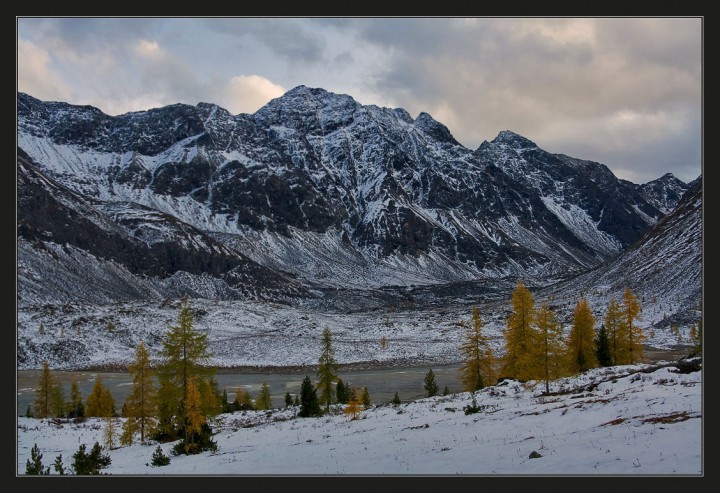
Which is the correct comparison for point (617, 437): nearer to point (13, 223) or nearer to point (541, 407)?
point (541, 407)

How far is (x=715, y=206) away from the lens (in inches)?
709

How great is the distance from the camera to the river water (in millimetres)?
61094

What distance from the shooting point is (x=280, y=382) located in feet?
249

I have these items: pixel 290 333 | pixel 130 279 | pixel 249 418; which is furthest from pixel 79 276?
pixel 249 418

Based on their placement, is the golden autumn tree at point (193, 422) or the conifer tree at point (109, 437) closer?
the golden autumn tree at point (193, 422)

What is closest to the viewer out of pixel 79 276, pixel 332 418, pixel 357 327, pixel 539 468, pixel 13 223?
pixel 539 468

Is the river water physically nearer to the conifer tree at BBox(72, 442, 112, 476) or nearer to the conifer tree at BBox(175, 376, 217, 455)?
the conifer tree at BBox(175, 376, 217, 455)

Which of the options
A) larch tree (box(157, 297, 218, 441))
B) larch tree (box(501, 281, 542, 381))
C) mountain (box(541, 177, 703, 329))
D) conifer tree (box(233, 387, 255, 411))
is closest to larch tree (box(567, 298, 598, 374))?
larch tree (box(501, 281, 542, 381))

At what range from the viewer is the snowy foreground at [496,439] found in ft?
51.7

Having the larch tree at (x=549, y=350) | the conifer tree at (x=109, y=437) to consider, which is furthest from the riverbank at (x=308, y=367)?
the larch tree at (x=549, y=350)

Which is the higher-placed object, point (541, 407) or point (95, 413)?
point (541, 407)

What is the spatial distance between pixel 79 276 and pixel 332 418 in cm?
15939

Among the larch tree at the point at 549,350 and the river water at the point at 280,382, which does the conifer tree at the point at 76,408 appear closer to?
the river water at the point at 280,382

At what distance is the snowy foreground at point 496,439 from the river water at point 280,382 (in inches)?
985
